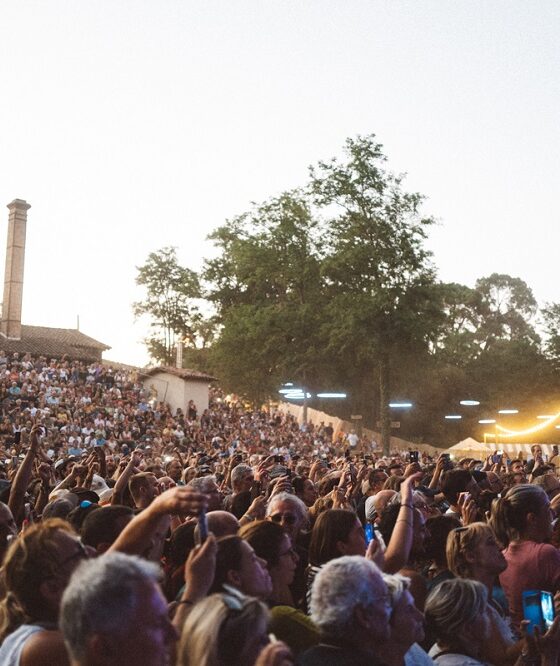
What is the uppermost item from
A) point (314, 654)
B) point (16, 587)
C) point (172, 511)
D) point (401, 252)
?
point (401, 252)

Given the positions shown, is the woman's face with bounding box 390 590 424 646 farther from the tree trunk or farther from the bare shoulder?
the tree trunk

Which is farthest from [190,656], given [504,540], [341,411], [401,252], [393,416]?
[393,416]

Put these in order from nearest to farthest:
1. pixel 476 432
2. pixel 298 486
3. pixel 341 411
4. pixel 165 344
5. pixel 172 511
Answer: pixel 172 511 < pixel 298 486 < pixel 341 411 < pixel 476 432 < pixel 165 344

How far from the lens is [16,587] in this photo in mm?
2945

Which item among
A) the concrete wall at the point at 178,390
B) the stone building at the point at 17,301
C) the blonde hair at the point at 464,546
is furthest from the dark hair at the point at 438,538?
the stone building at the point at 17,301

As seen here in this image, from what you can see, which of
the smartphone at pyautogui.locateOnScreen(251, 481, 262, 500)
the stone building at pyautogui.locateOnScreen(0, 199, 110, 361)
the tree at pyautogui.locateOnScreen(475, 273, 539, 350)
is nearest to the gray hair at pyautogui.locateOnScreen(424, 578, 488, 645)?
the smartphone at pyautogui.locateOnScreen(251, 481, 262, 500)

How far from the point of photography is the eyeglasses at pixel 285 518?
5.24 metres

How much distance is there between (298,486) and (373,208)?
35137 mm

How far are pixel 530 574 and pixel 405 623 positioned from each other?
179 cm

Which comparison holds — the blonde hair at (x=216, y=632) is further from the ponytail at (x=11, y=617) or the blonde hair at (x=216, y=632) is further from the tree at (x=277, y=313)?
the tree at (x=277, y=313)

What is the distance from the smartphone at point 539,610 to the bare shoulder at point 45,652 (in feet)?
5.85

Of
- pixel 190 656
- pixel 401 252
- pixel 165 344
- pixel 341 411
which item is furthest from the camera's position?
pixel 165 344

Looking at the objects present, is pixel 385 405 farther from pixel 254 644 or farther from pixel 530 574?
pixel 254 644

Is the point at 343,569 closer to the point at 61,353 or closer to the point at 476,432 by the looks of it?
the point at 61,353
